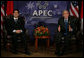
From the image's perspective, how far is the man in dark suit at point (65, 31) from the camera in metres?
4.60

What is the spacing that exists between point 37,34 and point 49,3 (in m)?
Result: 1.57

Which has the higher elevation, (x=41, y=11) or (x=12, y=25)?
(x=41, y=11)

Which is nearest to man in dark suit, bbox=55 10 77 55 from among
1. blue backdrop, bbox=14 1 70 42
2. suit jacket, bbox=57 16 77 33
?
suit jacket, bbox=57 16 77 33

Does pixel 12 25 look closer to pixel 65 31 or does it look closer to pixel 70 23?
pixel 65 31

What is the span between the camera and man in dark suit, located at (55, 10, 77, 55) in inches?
181

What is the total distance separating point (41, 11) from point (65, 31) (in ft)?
5.47

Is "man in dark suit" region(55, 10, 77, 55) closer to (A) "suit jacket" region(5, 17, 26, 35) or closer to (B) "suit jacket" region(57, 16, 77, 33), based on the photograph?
(B) "suit jacket" region(57, 16, 77, 33)

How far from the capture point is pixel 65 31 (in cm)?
483

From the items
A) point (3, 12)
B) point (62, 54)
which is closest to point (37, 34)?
point (62, 54)

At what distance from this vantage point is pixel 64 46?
4645 mm

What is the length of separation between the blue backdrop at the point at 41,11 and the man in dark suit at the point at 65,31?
121 cm

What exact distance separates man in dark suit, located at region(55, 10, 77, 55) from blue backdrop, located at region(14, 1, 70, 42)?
3.96ft

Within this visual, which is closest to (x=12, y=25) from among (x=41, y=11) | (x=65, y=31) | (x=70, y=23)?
(x=41, y=11)

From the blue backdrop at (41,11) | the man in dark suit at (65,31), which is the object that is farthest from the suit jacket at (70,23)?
the blue backdrop at (41,11)
